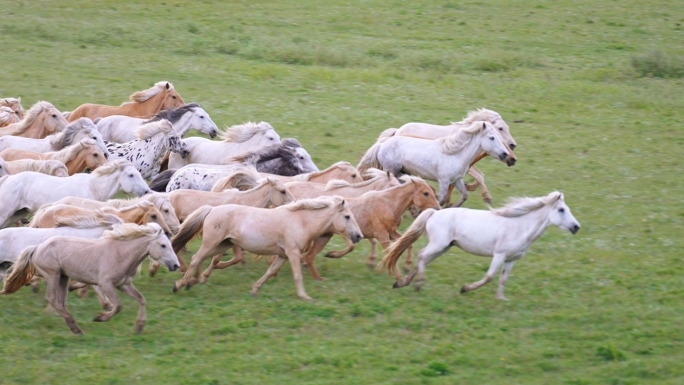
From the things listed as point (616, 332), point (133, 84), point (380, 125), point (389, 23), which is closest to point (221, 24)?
point (389, 23)

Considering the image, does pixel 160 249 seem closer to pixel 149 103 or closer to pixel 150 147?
pixel 150 147

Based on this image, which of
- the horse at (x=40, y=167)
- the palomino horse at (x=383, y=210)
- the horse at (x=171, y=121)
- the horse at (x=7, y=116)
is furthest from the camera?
the horse at (x=7, y=116)

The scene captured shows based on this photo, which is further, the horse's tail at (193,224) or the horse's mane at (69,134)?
the horse's mane at (69,134)

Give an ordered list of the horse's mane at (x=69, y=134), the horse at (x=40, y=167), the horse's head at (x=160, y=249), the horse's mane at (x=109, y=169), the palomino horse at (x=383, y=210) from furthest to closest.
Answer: the horse's mane at (x=69, y=134)
the horse at (x=40, y=167)
the horse's mane at (x=109, y=169)
the palomino horse at (x=383, y=210)
the horse's head at (x=160, y=249)

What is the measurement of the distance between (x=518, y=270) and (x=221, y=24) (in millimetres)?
16466

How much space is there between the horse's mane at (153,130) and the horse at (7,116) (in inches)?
108

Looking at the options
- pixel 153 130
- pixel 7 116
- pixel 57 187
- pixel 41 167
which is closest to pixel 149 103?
pixel 7 116

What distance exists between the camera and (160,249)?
Result: 8867 mm

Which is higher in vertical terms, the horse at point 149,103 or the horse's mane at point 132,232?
the horse's mane at point 132,232

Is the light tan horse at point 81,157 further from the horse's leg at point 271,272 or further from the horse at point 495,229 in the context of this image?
the horse at point 495,229

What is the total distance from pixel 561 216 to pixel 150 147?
19.2 feet

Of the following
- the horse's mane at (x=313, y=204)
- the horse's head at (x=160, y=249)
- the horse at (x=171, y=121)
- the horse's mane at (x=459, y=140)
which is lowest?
the horse at (x=171, y=121)

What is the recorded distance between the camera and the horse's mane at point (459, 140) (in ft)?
41.9

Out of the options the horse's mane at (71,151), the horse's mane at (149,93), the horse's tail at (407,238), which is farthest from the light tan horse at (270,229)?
the horse's mane at (149,93)
